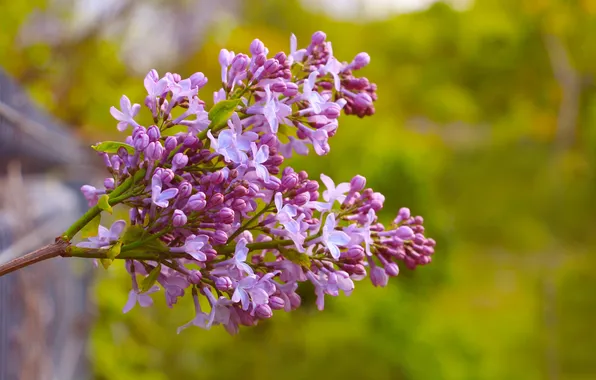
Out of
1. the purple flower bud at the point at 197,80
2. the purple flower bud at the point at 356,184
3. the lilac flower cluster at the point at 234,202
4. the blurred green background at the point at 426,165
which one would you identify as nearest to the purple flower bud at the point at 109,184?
the lilac flower cluster at the point at 234,202

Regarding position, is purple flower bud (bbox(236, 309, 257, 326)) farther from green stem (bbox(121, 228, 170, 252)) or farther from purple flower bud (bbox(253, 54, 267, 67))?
purple flower bud (bbox(253, 54, 267, 67))

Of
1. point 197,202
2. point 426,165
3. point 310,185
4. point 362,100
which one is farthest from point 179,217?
point 426,165

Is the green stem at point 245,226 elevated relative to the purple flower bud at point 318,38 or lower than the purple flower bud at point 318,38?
lower

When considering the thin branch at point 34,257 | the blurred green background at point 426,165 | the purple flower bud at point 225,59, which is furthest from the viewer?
the blurred green background at point 426,165

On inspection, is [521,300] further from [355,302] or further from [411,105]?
[355,302]

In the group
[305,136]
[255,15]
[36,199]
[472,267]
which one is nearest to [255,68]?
[305,136]

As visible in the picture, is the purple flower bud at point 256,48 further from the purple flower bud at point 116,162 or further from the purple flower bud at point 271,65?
the purple flower bud at point 116,162

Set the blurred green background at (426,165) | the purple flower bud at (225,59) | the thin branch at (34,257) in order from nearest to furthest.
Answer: the thin branch at (34,257) < the purple flower bud at (225,59) < the blurred green background at (426,165)

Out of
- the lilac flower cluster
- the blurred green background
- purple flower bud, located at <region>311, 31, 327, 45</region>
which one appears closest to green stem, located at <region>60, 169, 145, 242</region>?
the lilac flower cluster
